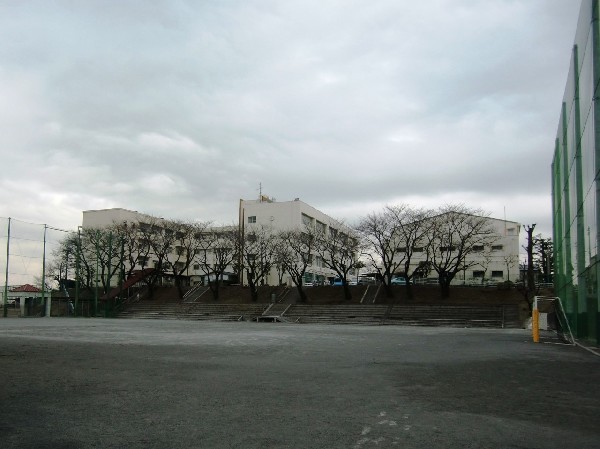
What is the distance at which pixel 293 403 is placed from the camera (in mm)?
6941

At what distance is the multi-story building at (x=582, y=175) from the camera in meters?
16.0

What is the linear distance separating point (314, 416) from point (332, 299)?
5230 cm

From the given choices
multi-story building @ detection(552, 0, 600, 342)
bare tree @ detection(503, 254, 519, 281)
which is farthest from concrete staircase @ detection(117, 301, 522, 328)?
bare tree @ detection(503, 254, 519, 281)

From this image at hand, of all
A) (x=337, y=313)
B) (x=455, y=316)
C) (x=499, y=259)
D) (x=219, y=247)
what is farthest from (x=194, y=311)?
(x=499, y=259)

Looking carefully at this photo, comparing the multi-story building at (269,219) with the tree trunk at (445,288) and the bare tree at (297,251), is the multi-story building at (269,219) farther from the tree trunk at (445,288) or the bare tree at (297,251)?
the tree trunk at (445,288)

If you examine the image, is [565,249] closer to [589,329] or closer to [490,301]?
[589,329]

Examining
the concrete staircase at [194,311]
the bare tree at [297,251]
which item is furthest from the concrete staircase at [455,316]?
the concrete staircase at [194,311]

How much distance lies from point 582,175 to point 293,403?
16504 millimetres

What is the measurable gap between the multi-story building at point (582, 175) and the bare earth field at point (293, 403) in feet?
20.3

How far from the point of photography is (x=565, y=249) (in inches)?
1048

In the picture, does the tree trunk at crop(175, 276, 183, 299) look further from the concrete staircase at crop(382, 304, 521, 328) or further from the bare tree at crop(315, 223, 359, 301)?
the concrete staircase at crop(382, 304, 521, 328)

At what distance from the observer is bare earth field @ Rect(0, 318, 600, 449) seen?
514cm

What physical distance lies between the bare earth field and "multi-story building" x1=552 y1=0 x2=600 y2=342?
243 inches

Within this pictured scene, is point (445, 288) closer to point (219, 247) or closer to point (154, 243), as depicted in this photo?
point (219, 247)
